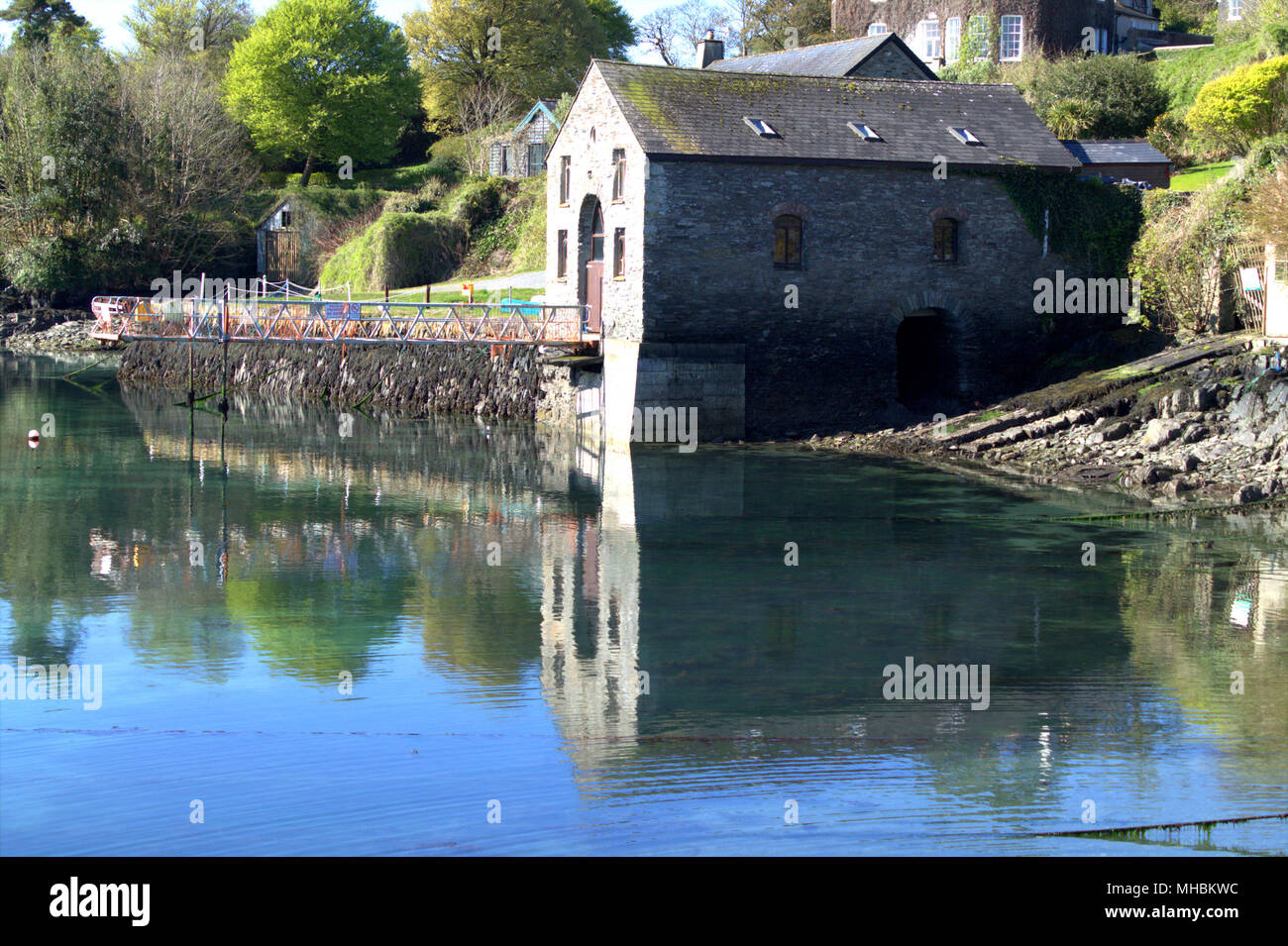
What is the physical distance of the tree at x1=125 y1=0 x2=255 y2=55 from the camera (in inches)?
2532

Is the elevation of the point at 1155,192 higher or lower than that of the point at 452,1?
lower

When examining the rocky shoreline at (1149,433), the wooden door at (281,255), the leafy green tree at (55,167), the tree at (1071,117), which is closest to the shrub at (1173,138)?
the tree at (1071,117)

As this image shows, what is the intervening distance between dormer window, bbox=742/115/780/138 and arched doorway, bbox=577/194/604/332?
13.0ft

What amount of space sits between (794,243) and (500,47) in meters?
34.9

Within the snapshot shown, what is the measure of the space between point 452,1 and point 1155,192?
38073 mm

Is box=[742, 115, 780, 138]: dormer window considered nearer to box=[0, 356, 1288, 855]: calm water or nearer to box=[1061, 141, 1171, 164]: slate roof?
box=[0, 356, 1288, 855]: calm water

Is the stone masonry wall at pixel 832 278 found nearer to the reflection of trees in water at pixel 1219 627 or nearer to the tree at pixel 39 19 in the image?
the reflection of trees in water at pixel 1219 627

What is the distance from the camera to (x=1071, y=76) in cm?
4050

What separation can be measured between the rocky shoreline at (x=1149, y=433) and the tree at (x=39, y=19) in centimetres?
4879

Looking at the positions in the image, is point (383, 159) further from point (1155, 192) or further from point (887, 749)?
point (887, 749)

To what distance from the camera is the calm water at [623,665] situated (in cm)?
989

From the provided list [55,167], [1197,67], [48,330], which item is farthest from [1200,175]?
[48,330]

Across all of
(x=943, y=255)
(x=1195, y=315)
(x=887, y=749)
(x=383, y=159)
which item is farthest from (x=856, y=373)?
(x=383, y=159)

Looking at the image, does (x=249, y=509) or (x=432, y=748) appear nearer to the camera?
(x=432, y=748)
